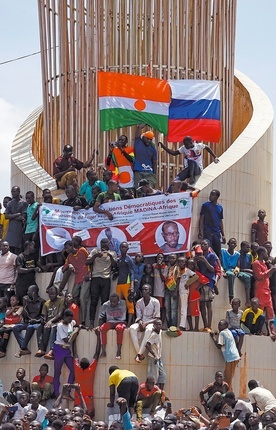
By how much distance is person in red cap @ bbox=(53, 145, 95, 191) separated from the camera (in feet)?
102

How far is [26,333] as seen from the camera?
28.9m

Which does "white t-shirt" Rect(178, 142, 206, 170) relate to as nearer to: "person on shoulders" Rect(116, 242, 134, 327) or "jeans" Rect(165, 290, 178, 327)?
"person on shoulders" Rect(116, 242, 134, 327)

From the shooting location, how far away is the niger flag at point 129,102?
32.0m

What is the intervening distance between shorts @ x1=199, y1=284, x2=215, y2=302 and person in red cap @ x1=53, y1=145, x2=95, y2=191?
3.81 metres

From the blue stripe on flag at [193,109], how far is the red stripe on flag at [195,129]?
0.30ft

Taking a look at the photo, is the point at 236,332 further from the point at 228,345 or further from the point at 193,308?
the point at 193,308

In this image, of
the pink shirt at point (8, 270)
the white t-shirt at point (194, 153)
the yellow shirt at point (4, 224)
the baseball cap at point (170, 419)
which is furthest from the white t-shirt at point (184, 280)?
the yellow shirt at point (4, 224)

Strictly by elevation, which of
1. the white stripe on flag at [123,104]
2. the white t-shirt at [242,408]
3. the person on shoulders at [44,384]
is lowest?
the white t-shirt at [242,408]

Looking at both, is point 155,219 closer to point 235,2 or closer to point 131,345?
point 131,345

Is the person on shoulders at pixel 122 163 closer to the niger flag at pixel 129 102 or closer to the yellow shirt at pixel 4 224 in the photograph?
the niger flag at pixel 129 102

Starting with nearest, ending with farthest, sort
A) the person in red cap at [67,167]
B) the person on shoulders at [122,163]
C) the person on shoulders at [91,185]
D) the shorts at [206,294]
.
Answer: the shorts at [206,294]
the person on shoulders at [91,185]
the person on shoulders at [122,163]
the person in red cap at [67,167]

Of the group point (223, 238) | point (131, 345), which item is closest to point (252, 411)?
point (131, 345)

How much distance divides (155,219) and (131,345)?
9.45ft

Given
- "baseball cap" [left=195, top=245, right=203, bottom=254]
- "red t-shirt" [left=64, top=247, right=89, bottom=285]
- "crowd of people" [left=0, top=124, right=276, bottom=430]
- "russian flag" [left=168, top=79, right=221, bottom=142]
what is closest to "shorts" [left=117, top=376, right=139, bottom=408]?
"crowd of people" [left=0, top=124, right=276, bottom=430]
